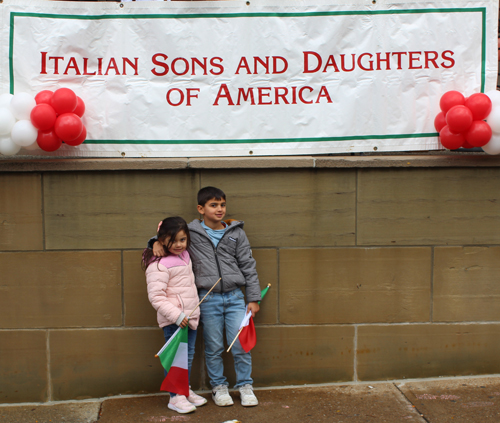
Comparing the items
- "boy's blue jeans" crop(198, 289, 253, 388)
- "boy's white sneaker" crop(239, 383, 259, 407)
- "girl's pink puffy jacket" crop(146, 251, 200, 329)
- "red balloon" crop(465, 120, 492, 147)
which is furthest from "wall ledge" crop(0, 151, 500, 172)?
"boy's white sneaker" crop(239, 383, 259, 407)

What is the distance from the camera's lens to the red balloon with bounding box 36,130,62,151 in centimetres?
392

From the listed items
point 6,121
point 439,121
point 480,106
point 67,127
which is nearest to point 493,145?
point 480,106

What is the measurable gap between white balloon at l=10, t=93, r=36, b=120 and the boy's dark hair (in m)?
1.41

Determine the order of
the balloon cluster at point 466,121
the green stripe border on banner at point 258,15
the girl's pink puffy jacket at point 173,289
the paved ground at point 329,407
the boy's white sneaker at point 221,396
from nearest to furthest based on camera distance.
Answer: the girl's pink puffy jacket at point 173,289
the paved ground at point 329,407
the balloon cluster at point 466,121
the boy's white sneaker at point 221,396
the green stripe border on banner at point 258,15

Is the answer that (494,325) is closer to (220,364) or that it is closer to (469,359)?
(469,359)

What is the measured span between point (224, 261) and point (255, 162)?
85cm

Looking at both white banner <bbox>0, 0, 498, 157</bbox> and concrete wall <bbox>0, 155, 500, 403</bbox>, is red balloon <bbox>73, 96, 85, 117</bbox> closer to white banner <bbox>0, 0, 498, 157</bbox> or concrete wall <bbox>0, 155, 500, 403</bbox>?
white banner <bbox>0, 0, 498, 157</bbox>

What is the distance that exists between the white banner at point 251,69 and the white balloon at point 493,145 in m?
0.44

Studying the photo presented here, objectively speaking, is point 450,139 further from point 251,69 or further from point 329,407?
point 329,407

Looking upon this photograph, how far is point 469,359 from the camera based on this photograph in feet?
14.9

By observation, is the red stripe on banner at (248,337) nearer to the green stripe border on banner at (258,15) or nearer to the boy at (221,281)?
the boy at (221,281)

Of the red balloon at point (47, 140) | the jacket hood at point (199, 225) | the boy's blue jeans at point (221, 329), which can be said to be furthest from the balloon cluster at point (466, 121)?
the red balloon at point (47, 140)

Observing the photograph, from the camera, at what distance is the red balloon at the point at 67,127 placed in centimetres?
386

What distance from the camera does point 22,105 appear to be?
389 centimetres
